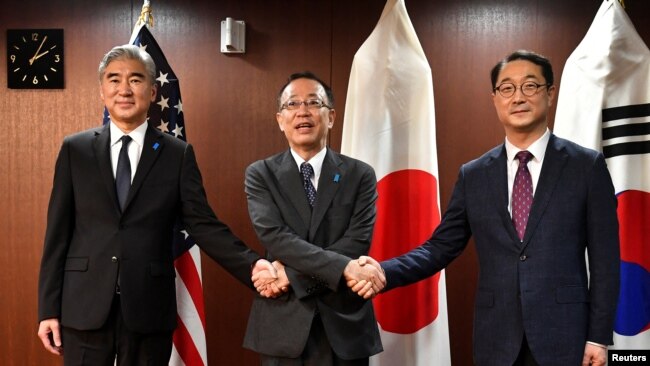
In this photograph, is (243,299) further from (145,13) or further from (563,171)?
(563,171)

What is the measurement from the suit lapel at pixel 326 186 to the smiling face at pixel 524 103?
69 centimetres

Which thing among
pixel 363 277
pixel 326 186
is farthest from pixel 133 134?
pixel 363 277

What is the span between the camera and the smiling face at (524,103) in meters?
2.43

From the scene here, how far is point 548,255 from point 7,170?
10.9 ft

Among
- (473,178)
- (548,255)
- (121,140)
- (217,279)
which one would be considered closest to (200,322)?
(217,279)

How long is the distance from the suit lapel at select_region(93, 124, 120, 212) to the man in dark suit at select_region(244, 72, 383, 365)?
1.78 feet

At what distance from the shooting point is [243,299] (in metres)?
4.05

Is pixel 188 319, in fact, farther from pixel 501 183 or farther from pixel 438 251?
pixel 501 183

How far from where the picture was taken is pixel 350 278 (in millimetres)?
2469

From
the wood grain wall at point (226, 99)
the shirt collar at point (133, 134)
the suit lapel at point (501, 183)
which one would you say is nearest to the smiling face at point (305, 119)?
the shirt collar at point (133, 134)

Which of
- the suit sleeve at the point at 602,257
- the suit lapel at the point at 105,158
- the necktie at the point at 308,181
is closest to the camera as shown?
the suit sleeve at the point at 602,257

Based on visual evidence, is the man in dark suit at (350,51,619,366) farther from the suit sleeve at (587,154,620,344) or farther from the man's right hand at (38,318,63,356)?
the man's right hand at (38,318,63,356)

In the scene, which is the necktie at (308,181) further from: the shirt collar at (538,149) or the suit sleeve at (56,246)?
the suit sleeve at (56,246)

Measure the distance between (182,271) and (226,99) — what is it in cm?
121
